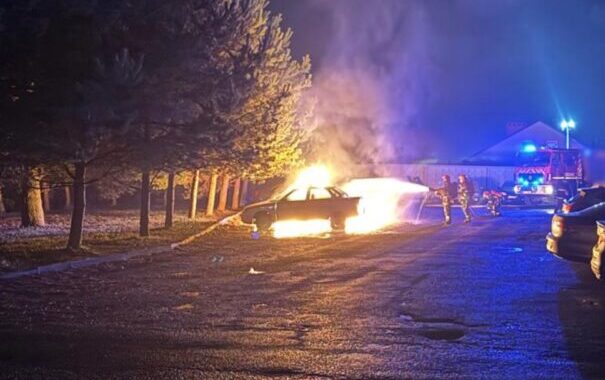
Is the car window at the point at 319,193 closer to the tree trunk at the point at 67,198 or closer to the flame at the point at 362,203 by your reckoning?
the flame at the point at 362,203

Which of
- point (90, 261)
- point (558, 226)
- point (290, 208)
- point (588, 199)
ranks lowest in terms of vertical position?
point (90, 261)

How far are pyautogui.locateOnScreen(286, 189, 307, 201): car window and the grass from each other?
3410 millimetres

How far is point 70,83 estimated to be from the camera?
44.4 ft

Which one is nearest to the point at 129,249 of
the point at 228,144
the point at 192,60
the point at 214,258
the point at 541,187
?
the point at 214,258

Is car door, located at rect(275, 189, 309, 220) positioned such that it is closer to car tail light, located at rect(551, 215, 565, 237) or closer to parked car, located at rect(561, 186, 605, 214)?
parked car, located at rect(561, 186, 605, 214)

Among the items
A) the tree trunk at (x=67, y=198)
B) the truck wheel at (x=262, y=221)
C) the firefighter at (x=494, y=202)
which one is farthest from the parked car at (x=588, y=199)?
the tree trunk at (x=67, y=198)

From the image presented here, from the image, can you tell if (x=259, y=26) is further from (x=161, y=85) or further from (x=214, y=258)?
(x=214, y=258)

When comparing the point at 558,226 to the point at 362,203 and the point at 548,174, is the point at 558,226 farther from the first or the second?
the point at 548,174

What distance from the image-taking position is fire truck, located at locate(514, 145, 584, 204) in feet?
98.4

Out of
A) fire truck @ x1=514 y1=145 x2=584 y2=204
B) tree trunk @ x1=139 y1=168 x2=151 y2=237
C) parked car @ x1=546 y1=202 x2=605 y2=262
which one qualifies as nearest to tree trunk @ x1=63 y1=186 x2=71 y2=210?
tree trunk @ x1=139 y1=168 x2=151 y2=237

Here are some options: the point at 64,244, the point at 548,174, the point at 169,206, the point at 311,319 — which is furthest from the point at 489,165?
the point at 311,319

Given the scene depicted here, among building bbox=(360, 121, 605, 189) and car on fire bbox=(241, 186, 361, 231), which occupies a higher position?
building bbox=(360, 121, 605, 189)

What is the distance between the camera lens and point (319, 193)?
2342 centimetres

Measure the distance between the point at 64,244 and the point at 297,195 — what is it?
885cm
